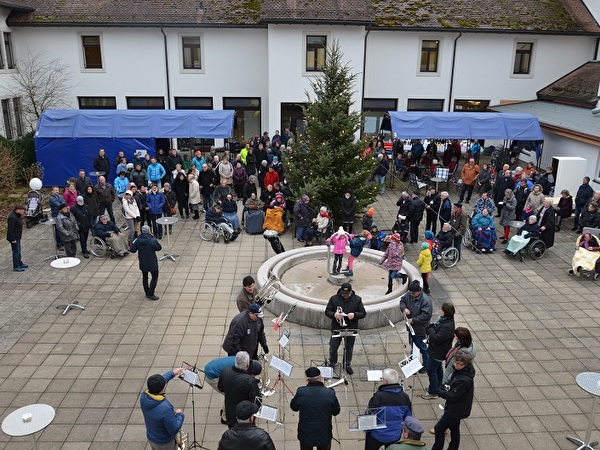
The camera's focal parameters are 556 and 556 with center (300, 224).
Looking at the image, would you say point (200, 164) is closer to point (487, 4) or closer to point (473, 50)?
point (473, 50)

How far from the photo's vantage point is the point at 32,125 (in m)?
26.7

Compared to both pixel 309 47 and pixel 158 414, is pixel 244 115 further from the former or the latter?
pixel 158 414

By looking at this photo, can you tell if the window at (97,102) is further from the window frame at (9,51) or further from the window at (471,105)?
the window at (471,105)

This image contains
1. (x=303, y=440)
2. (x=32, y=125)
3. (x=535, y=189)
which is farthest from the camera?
(x=32, y=125)

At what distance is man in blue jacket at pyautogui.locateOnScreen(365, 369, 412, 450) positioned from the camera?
6.45 meters

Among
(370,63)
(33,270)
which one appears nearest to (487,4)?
(370,63)

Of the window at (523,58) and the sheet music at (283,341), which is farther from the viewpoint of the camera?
the window at (523,58)

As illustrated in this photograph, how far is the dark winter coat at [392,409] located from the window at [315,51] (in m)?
21.2

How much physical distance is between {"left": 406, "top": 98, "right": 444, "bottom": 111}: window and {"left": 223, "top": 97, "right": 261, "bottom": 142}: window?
7892mm

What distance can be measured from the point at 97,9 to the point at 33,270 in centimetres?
1758

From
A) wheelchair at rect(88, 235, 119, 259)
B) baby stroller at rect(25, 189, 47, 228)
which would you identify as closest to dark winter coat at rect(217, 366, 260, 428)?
wheelchair at rect(88, 235, 119, 259)

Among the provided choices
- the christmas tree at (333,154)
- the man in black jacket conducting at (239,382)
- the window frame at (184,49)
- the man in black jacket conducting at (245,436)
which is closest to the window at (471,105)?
the window frame at (184,49)

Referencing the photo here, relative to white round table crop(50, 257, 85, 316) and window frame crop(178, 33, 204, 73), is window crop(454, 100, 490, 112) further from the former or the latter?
white round table crop(50, 257, 85, 316)

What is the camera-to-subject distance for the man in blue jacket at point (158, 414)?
20.5 ft
